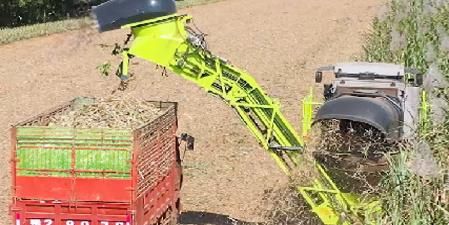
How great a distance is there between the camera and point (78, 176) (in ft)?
21.6

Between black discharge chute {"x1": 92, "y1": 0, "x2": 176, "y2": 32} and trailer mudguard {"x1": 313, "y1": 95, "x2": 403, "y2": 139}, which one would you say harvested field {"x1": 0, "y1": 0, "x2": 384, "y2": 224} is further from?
trailer mudguard {"x1": 313, "y1": 95, "x2": 403, "y2": 139}

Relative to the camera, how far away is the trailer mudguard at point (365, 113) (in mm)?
6113

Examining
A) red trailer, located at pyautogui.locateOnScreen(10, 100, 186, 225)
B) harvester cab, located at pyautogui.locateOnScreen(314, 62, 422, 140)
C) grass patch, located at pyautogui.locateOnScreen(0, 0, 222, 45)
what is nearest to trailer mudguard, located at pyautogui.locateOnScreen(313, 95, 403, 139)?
harvester cab, located at pyautogui.locateOnScreen(314, 62, 422, 140)

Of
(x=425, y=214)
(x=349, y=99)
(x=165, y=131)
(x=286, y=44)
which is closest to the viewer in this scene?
(x=425, y=214)

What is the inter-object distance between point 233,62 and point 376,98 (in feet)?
41.1

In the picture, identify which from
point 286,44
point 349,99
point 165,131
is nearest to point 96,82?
point 286,44

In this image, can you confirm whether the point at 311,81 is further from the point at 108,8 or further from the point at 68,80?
the point at 108,8

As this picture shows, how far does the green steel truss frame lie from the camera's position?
7074 mm

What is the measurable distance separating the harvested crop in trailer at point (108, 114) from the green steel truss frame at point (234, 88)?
0.46 metres

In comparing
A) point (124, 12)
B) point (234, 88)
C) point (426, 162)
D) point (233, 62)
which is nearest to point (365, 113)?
point (426, 162)

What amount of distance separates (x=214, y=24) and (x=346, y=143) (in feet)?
65.5

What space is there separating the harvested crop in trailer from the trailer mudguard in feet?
5.77

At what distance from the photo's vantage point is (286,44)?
22375mm

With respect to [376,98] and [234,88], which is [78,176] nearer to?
[234,88]
